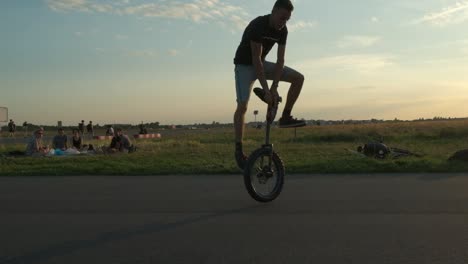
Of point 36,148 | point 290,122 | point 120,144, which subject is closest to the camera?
point 290,122

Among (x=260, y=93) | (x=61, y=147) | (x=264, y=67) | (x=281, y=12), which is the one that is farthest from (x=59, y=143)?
(x=281, y=12)

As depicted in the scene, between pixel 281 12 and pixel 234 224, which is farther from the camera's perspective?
pixel 281 12

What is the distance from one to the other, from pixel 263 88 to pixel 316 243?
2.60m

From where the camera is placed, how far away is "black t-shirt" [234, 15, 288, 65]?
567cm

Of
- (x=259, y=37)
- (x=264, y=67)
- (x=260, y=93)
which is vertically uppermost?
(x=259, y=37)

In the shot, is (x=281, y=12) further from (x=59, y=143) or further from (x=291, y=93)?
(x=59, y=143)

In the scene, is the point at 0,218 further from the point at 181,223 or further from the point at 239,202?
the point at 239,202

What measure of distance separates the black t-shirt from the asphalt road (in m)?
1.60

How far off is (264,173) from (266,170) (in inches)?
1.9

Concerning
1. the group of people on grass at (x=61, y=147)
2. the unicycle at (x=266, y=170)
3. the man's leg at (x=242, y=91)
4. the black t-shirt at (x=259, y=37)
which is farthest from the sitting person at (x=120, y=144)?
the unicycle at (x=266, y=170)

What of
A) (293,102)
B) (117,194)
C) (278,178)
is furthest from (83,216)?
(293,102)

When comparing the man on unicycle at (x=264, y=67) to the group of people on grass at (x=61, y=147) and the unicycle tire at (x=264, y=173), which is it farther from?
the group of people on grass at (x=61, y=147)

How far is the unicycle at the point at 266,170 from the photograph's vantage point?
5.46 m

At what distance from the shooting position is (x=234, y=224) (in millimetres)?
4090
